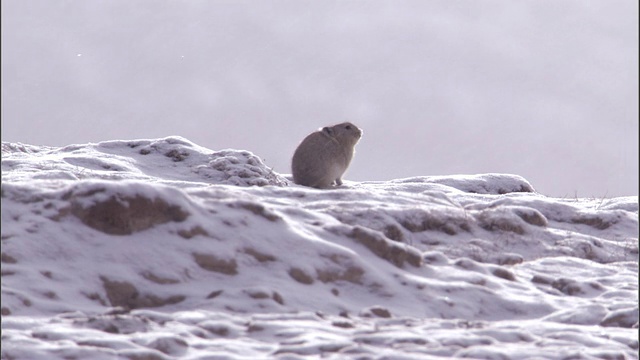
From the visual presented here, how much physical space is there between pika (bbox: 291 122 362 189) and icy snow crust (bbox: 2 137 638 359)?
3.92 metres

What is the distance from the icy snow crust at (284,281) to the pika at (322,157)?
154 inches

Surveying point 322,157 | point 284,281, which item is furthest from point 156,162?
point 284,281

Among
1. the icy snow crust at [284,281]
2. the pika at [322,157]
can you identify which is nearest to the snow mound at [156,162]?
the pika at [322,157]

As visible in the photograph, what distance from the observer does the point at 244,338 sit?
8.22 metres

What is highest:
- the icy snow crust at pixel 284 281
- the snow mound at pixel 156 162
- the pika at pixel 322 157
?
the snow mound at pixel 156 162

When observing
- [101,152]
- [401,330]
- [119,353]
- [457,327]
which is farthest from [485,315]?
[101,152]

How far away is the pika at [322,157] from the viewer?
1681cm

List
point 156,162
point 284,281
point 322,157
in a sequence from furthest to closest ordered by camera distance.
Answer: point 156,162 → point 322,157 → point 284,281

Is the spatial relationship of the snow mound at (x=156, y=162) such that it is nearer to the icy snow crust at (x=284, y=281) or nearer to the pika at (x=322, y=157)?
the pika at (x=322, y=157)

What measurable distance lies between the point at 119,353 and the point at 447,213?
6.22 meters

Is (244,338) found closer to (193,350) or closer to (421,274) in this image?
(193,350)

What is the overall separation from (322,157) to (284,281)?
7394 mm

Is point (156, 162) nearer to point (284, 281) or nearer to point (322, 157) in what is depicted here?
point (322, 157)

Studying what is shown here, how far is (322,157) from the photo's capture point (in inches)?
662
